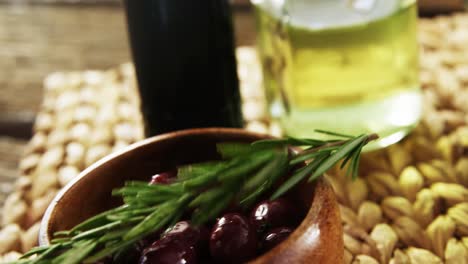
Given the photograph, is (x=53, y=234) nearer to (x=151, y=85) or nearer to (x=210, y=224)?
(x=210, y=224)

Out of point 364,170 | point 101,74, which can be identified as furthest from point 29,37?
point 364,170

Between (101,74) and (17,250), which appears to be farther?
(101,74)

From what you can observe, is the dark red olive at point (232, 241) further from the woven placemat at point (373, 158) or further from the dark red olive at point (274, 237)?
the woven placemat at point (373, 158)

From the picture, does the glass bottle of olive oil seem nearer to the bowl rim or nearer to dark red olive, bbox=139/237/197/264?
the bowl rim

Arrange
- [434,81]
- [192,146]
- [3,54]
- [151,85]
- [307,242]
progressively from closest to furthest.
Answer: [307,242] → [192,146] → [151,85] → [434,81] → [3,54]

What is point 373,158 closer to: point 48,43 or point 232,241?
point 232,241

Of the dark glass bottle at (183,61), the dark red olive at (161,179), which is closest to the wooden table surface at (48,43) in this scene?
the dark glass bottle at (183,61)

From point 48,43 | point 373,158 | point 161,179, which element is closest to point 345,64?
point 373,158
